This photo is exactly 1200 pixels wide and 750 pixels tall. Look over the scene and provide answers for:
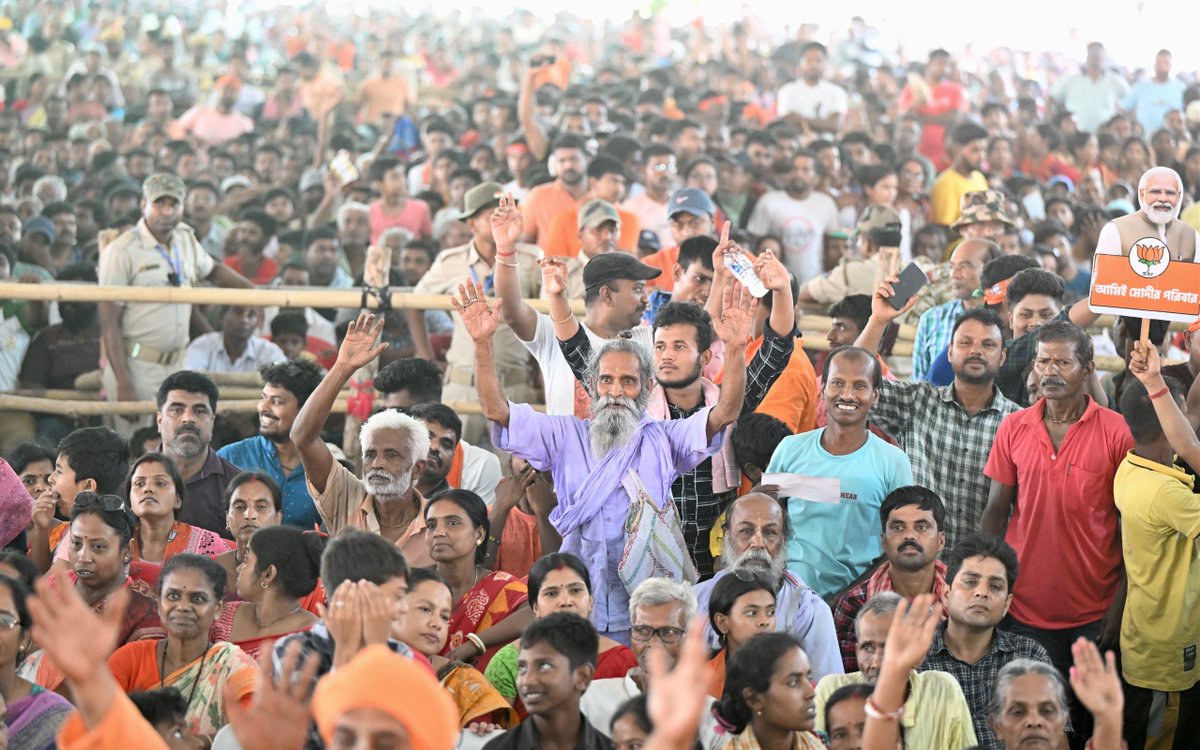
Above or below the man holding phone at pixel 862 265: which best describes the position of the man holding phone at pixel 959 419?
below

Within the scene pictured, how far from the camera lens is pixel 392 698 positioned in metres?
3.72

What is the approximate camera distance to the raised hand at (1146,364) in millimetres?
5980

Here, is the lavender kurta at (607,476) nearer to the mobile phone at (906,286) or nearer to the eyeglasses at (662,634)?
the eyeglasses at (662,634)

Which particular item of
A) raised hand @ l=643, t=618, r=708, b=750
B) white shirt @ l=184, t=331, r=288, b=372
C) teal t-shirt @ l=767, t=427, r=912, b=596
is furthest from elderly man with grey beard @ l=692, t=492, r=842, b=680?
white shirt @ l=184, t=331, r=288, b=372

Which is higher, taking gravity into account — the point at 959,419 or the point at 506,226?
the point at 506,226

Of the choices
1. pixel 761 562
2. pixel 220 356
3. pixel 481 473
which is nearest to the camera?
pixel 761 562

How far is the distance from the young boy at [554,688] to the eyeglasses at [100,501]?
1.94 m

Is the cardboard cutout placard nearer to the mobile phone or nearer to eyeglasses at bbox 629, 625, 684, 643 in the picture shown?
the mobile phone

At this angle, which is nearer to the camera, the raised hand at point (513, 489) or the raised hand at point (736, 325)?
the raised hand at point (736, 325)

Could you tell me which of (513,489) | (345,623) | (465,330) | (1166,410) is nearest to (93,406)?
(465,330)

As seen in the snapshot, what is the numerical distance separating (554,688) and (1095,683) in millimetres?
1568

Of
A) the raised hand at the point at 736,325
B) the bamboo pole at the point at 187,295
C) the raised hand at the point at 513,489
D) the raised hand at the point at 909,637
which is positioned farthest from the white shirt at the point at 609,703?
the bamboo pole at the point at 187,295

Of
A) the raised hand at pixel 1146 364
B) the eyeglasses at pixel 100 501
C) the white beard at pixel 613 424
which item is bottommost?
the eyeglasses at pixel 100 501

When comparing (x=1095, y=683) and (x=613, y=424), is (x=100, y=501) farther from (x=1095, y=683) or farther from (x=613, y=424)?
(x=1095, y=683)
